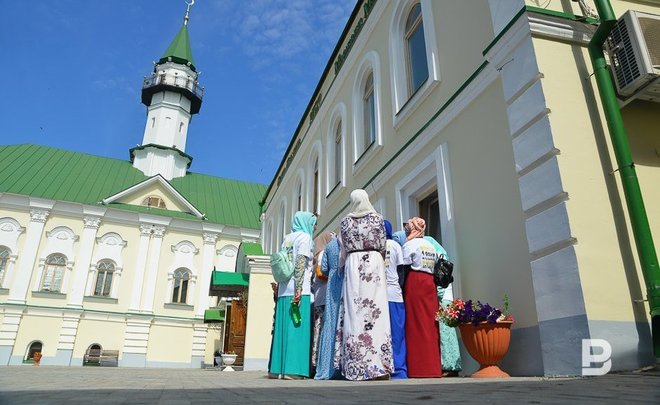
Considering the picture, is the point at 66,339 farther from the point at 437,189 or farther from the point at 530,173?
the point at 530,173

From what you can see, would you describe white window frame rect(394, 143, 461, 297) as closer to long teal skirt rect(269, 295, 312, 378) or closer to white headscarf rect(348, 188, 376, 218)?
white headscarf rect(348, 188, 376, 218)

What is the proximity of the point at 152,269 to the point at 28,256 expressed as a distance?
6.57 metres

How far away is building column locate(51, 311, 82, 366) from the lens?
23.3 meters

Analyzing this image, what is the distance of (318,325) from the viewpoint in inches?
213

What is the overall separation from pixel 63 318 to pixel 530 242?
2659 cm

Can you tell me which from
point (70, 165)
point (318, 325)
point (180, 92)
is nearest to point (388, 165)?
point (318, 325)

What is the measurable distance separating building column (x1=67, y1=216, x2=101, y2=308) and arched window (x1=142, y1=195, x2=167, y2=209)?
330cm

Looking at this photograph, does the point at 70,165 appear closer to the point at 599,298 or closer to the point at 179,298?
the point at 179,298

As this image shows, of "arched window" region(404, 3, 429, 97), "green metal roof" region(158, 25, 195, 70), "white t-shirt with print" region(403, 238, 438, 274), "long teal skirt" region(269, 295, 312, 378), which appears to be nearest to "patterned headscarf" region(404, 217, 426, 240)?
"white t-shirt with print" region(403, 238, 438, 274)

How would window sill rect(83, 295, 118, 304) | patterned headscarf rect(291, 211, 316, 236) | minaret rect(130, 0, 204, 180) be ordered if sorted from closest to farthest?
patterned headscarf rect(291, 211, 316, 236), window sill rect(83, 295, 118, 304), minaret rect(130, 0, 204, 180)

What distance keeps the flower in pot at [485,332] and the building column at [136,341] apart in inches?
984

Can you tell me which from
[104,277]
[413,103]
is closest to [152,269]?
[104,277]

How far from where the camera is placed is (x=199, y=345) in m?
26.5

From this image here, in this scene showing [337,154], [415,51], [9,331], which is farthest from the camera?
[9,331]
